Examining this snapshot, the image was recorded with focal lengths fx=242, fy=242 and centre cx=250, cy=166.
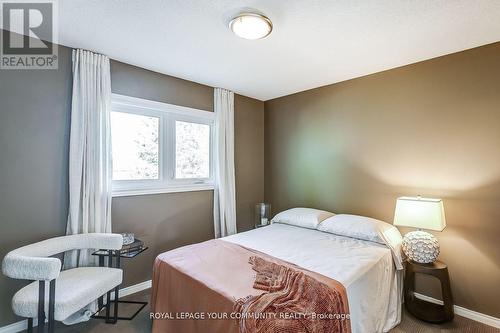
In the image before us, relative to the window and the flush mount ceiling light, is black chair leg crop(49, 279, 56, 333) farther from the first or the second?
the flush mount ceiling light

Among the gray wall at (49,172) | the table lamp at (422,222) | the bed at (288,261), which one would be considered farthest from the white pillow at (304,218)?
the gray wall at (49,172)

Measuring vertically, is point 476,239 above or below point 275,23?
below

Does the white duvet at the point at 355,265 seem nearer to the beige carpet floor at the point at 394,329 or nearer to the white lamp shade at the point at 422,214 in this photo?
the beige carpet floor at the point at 394,329

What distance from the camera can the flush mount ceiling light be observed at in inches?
69.2

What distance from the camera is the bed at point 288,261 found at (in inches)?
60.5

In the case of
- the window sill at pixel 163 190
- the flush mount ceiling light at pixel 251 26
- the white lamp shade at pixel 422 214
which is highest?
the flush mount ceiling light at pixel 251 26

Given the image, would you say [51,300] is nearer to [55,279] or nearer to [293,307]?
[55,279]

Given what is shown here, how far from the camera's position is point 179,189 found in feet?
9.99

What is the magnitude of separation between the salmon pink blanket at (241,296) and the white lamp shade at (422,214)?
3.65ft

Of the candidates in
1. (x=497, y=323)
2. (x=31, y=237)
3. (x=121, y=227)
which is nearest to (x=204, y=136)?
(x=121, y=227)

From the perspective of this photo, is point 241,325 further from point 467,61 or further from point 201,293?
point 467,61

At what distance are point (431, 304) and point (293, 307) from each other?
2.04m

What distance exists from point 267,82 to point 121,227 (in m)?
2.47

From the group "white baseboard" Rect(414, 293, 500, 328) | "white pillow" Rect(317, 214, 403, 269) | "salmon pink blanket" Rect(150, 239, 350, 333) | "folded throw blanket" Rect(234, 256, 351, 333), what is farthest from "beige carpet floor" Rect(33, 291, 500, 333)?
"folded throw blanket" Rect(234, 256, 351, 333)
